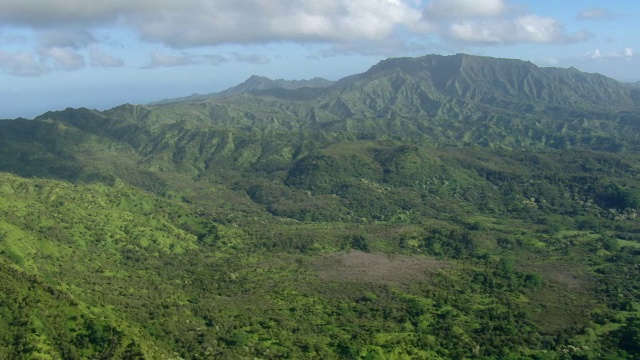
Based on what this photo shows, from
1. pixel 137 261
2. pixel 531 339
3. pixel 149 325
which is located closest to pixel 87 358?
pixel 149 325

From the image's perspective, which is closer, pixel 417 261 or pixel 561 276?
pixel 561 276

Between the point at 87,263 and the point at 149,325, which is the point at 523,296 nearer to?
the point at 149,325

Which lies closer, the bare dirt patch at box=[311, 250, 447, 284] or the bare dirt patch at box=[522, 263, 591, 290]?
the bare dirt patch at box=[311, 250, 447, 284]

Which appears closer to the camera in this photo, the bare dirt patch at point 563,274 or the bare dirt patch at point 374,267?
the bare dirt patch at point 374,267

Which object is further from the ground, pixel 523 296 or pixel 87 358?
pixel 87 358

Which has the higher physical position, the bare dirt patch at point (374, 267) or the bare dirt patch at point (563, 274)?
the bare dirt patch at point (374, 267)

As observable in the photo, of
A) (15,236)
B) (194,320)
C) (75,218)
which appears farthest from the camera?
(75,218)

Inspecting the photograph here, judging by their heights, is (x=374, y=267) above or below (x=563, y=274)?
above

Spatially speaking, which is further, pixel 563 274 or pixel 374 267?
pixel 374 267
